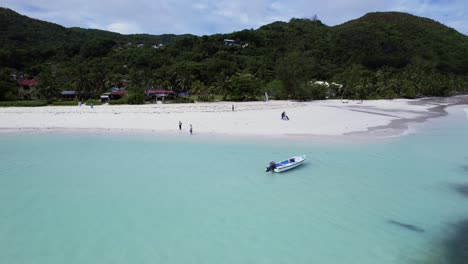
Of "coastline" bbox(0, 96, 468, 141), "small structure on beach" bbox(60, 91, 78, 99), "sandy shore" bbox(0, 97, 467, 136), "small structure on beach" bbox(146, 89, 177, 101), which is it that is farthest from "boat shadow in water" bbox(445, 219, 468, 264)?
"small structure on beach" bbox(60, 91, 78, 99)

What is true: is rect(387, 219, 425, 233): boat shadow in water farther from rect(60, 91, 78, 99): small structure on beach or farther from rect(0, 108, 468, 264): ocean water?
rect(60, 91, 78, 99): small structure on beach

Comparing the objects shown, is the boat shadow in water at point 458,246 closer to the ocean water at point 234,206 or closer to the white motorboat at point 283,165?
the ocean water at point 234,206

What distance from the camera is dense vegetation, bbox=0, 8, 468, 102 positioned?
7362 centimetres

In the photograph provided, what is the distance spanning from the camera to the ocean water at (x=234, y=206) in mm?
10531

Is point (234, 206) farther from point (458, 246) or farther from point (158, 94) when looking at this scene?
point (158, 94)

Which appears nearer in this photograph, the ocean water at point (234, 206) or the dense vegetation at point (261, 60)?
the ocean water at point (234, 206)

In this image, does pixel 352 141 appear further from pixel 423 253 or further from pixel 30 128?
pixel 30 128

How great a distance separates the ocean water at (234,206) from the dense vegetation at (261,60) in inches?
1679

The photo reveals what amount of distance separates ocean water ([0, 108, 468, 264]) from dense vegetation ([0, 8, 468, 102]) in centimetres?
4265

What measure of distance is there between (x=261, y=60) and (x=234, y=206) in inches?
4271

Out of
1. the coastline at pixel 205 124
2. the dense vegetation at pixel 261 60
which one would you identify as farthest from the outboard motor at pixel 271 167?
the dense vegetation at pixel 261 60

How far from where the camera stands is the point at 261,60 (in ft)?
387

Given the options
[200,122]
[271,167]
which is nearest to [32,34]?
[200,122]

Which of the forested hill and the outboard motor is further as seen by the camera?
the forested hill
